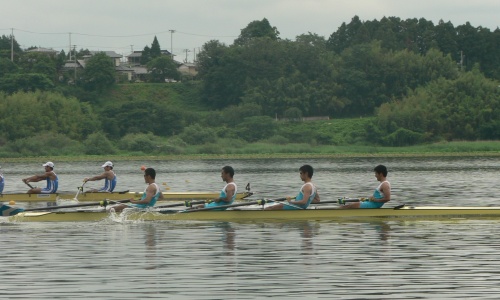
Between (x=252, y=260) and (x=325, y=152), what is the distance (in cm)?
7304

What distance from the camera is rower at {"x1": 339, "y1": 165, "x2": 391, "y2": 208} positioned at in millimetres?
26547

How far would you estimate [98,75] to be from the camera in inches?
4924

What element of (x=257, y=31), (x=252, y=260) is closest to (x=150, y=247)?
(x=252, y=260)

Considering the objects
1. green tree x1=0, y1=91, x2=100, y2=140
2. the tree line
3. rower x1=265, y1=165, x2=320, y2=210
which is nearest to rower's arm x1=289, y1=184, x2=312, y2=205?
rower x1=265, y1=165, x2=320, y2=210

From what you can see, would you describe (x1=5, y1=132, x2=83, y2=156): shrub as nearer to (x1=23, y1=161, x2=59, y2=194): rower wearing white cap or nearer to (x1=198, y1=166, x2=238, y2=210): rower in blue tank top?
(x1=23, y1=161, x2=59, y2=194): rower wearing white cap

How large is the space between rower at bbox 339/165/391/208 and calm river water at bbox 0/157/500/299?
0.64 meters

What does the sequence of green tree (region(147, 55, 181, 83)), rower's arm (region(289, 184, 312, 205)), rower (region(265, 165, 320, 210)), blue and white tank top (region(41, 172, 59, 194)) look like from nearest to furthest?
rower (region(265, 165, 320, 210)), rower's arm (region(289, 184, 312, 205)), blue and white tank top (region(41, 172, 59, 194)), green tree (region(147, 55, 181, 83))

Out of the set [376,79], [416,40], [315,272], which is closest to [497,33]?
[416,40]

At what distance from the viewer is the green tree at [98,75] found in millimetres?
125787

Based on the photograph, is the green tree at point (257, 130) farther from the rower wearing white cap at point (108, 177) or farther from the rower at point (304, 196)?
the rower at point (304, 196)

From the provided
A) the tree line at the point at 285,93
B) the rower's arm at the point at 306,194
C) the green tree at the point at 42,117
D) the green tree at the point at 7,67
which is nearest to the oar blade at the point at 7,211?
the rower's arm at the point at 306,194

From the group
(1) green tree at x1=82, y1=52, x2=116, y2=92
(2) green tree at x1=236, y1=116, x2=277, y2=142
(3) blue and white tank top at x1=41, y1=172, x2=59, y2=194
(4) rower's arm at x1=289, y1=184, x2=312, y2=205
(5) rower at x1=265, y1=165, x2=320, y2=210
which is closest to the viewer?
(5) rower at x1=265, y1=165, x2=320, y2=210

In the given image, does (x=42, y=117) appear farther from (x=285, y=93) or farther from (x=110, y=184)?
(x=110, y=184)

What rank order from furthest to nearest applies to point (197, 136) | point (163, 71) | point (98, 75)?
point (163, 71) < point (98, 75) < point (197, 136)
